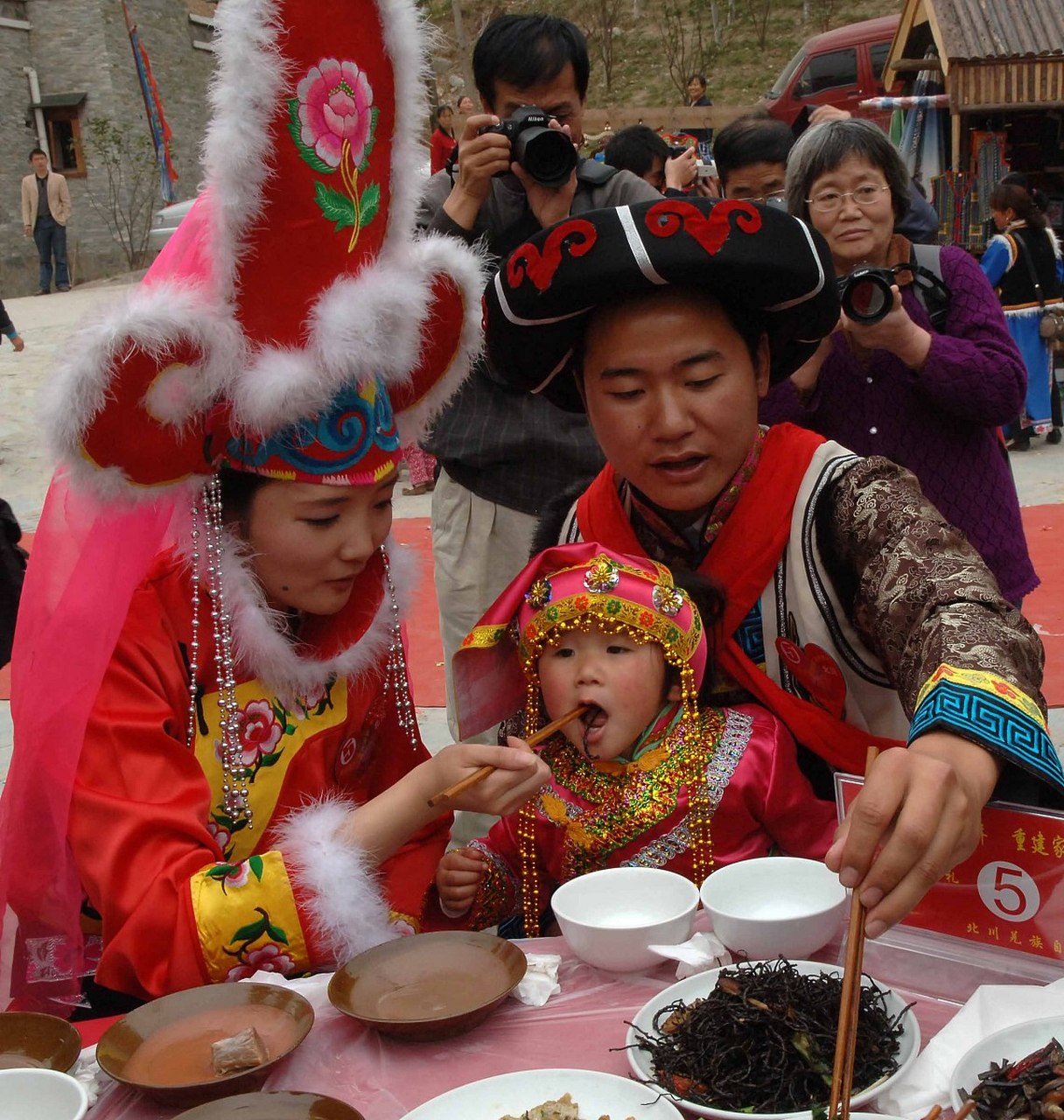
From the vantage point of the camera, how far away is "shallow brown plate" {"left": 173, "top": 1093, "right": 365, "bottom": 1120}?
1.15 m

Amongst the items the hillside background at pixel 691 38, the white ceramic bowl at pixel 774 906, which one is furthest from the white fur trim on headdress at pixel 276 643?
the hillside background at pixel 691 38

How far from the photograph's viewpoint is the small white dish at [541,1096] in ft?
3.78

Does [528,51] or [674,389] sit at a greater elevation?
[528,51]

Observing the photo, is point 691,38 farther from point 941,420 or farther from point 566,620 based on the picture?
point 566,620

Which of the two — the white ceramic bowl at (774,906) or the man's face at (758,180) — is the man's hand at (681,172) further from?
the white ceramic bowl at (774,906)

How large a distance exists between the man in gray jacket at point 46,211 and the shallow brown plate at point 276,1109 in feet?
63.2

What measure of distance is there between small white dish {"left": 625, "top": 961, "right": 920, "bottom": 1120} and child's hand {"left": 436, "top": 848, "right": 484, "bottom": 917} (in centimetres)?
57

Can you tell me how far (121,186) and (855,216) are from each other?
22.3 meters

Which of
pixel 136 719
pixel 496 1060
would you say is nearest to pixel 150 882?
pixel 136 719

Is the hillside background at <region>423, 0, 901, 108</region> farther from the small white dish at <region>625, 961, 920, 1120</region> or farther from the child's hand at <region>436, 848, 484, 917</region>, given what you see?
the small white dish at <region>625, 961, 920, 1120</region>

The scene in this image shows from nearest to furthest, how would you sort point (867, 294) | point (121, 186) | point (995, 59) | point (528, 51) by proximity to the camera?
1. point (867, 294)
2. point (528, 51)
3. point (995, 59)
4. point (121, 186)

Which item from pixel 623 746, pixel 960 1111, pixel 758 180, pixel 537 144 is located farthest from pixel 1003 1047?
pixel 758 180

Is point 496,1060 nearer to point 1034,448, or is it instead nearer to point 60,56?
point 1034,448

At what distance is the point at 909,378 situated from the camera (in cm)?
252
